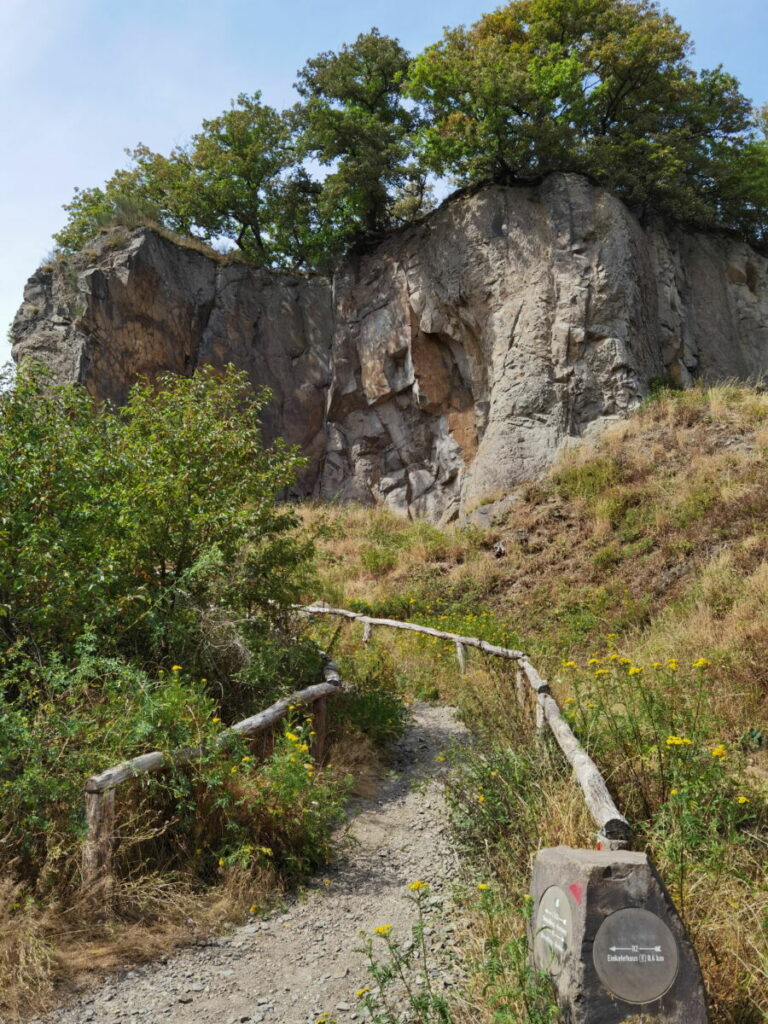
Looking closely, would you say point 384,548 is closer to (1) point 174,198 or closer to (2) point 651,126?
(2) point 651,126

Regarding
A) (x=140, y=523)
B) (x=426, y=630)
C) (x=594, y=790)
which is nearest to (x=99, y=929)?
(x=594, y=790)

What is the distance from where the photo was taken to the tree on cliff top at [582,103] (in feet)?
65.9

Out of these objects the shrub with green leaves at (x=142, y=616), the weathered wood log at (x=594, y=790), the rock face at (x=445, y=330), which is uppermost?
the rock face at (x=445, y=330)

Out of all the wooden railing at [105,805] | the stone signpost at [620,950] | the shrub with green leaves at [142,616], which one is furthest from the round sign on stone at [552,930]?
the wooden railing at [105,805]

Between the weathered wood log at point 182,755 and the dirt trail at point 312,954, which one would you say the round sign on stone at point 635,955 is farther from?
the weathered wood log at point 182,755

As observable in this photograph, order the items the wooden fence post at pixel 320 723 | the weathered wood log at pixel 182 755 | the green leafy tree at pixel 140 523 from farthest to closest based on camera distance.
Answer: the wooden fence post at pixel 320 723 → the green leafy tree at pixel 140 523 → the weathered wood log at pixel 182 755

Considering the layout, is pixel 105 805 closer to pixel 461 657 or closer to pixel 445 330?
pixel 461 657

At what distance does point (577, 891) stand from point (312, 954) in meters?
2.00

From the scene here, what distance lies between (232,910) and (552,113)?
21.2 metres

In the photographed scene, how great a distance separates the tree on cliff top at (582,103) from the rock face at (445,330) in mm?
954

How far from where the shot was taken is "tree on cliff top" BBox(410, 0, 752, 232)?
65.9ft

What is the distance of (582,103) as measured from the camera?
67.5ft

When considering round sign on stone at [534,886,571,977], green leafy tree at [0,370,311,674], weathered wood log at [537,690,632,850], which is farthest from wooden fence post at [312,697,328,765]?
round sign on stone at [534,886,571,977]

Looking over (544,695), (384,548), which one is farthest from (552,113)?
(544,695)
